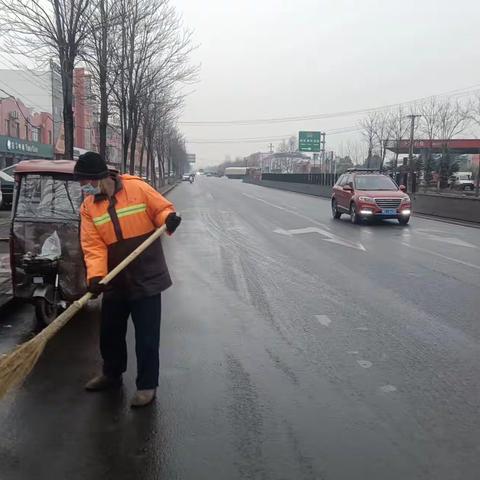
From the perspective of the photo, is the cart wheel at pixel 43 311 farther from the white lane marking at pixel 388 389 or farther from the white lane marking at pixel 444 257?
the white lane marking at pixel 444 257

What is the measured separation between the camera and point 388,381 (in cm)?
459

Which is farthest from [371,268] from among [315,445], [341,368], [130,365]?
[315,445]

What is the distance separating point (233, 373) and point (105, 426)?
1314 mm

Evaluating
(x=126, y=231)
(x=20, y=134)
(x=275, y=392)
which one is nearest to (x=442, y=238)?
(x=275, y=392)

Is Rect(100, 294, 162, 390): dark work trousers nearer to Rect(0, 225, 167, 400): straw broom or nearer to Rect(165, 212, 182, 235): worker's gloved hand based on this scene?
Rect(0, 225, 167, 400): straw broom

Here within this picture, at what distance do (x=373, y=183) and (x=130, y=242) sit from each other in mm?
16314

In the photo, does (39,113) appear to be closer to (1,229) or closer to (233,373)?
(1,229)

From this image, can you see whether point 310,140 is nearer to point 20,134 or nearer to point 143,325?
point 20,134

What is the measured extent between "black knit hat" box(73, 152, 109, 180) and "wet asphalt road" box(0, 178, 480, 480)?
165cm

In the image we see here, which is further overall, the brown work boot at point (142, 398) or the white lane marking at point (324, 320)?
the white lane marking at point (324, 320)

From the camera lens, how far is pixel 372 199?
17.8 meters

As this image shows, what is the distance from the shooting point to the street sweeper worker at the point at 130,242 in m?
4.01

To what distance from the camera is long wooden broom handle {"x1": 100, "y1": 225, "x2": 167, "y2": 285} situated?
3.96 m

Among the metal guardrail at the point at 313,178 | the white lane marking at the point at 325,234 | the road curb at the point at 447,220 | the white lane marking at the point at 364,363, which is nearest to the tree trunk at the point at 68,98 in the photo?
the white lane marking at the point at 325,234
